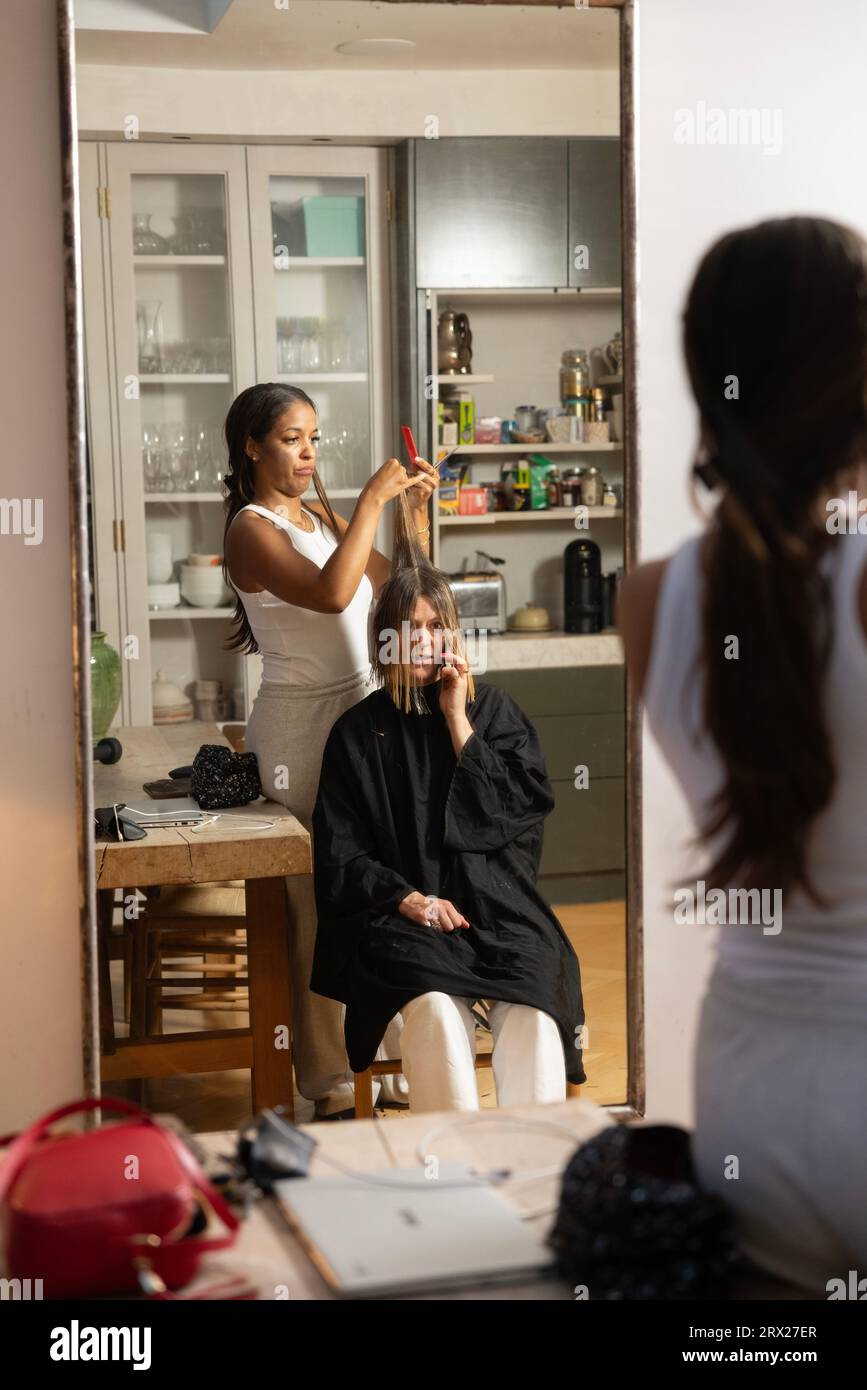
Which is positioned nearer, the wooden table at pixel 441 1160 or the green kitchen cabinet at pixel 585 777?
the wooden table at pixel 441 1160

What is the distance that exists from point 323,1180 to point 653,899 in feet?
3.94

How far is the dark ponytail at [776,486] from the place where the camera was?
3.29 feet

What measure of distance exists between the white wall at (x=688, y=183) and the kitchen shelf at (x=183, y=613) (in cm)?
69

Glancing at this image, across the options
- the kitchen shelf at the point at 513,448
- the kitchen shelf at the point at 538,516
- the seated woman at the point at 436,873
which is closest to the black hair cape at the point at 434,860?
the seated woman at the point at 436,873

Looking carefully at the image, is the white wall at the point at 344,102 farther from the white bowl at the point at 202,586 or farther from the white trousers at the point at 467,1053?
the white trousers at the point at 467,1053

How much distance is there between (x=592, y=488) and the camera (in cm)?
227

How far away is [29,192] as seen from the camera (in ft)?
6.56

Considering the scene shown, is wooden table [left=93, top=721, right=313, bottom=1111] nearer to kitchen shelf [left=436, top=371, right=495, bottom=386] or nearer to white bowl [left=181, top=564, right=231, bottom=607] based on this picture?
white bowl [left=181, top=564, right=231, bottom=607]

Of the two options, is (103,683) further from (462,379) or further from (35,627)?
(462,379)

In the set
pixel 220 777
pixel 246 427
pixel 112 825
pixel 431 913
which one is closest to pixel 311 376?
pixel 246 427

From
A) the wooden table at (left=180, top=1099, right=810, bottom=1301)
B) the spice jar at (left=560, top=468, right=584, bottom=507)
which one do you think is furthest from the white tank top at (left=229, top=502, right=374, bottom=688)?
the wooden table at (left=180, top=1099, right=810, bottom=1301)

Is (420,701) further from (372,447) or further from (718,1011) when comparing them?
(718,1011)

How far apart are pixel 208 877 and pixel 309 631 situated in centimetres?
41

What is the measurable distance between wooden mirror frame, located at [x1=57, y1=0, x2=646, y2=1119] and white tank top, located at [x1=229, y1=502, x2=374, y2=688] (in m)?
0.25
